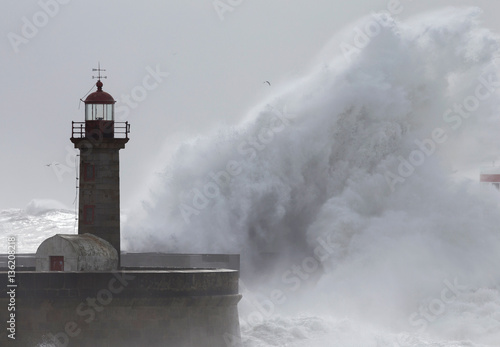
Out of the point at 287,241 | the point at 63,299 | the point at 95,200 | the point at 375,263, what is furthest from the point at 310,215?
the point at 63,299

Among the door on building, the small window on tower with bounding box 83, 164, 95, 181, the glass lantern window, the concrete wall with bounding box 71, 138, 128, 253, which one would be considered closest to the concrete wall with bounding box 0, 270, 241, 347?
the door on building

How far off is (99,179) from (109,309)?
2.68 m

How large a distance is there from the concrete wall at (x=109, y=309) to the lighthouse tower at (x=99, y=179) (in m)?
2.00

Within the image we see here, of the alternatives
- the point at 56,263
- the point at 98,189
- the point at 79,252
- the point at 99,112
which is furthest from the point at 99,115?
the point at 56,263

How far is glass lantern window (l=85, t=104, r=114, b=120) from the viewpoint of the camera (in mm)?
20469

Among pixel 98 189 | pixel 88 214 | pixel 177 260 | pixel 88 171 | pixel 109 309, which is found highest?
pixel 88 171

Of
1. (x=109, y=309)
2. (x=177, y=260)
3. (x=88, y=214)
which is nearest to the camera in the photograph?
(x=109, y=309)

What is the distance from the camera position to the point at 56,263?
19.7 metres

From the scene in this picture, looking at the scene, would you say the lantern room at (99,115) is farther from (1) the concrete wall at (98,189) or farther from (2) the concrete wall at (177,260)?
(2) the concrete wall at (177,260)

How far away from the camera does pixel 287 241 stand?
29.8 metres

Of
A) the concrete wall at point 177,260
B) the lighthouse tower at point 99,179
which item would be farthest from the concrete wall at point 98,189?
the concrete wall at point 177,260

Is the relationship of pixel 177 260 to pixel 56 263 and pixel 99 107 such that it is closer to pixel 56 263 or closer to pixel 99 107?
pixel 99 107

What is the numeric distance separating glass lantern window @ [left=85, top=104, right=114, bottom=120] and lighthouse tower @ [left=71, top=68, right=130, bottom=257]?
0.09m

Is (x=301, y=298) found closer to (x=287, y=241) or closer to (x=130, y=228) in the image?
(x=287, y=241)
